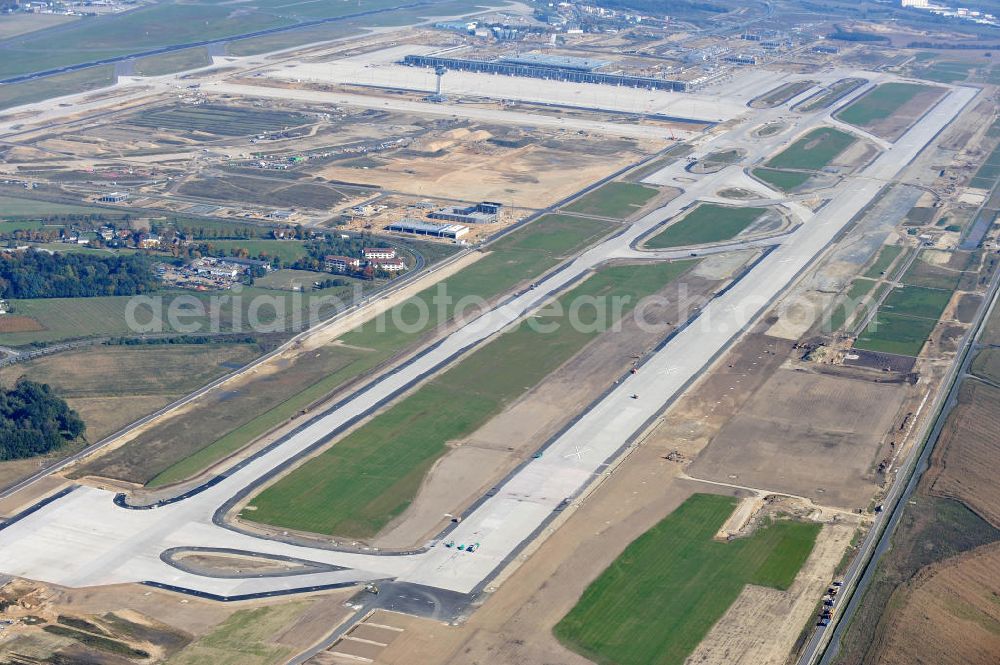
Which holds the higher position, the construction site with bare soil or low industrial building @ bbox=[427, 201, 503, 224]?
low industrial building @ bbox=[427, 201, 503, 224]

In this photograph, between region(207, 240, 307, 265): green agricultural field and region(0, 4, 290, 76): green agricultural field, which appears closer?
region(207, 240, 307, 265): green agricultural field

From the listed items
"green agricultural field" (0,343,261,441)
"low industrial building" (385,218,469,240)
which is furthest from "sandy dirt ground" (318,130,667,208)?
"green agricultural field" (0,343,261,441)

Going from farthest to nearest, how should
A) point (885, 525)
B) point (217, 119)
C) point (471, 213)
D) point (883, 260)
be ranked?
point (217, 119) < point (471, 213) < point (883, 260) < point (885, 525)

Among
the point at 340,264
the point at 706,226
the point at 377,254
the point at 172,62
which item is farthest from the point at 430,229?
the point at 172,62

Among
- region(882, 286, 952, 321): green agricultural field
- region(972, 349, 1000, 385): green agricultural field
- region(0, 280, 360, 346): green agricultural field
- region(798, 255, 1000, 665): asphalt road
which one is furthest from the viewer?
region(882, 286, 952, 321): green agricultural field

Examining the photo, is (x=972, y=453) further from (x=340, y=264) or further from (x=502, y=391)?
(x=340, y=264)

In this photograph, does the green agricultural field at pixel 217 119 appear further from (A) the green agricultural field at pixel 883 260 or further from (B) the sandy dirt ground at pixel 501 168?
(A) the green agricultural field at pixel 883 260

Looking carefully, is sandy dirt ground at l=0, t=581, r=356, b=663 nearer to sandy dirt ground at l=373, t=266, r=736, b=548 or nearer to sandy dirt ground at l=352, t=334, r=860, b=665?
sandy dirt ground at l=352, t=334, r=860, b=665

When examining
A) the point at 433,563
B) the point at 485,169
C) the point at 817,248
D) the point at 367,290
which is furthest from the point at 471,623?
the point at 485,169
